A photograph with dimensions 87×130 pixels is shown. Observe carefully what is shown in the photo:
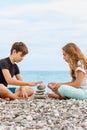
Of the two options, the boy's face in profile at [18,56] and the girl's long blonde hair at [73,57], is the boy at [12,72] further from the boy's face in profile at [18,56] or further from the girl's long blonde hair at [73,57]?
the girl's long blonde hair at [73,57]

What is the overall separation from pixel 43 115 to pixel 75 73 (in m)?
2.04

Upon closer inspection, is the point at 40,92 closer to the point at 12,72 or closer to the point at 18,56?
the point at 12,72

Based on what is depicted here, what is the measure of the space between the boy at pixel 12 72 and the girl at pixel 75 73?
2.14 ft

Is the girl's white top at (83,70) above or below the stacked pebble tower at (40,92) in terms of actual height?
above

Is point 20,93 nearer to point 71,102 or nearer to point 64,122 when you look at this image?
point 71,102

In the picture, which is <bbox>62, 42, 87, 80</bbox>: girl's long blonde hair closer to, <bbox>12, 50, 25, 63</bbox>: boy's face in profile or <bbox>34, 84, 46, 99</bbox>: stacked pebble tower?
<bbox>34, 84, 46, 99</bbox>: stacked pebble tower

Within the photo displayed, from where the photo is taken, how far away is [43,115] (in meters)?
6.64

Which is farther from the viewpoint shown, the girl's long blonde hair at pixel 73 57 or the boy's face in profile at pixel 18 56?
the boy's face in profile at pixel 18 56

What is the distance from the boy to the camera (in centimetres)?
850

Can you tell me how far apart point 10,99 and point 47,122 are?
2625 millimetres

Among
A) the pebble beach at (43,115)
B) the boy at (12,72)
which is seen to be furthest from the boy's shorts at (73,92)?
the boy at (12,72)

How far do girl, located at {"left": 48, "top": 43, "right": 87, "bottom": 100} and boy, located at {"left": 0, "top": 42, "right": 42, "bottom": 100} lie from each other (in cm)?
65

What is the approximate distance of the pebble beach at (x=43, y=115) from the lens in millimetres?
5895

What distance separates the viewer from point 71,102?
26.0 ft
